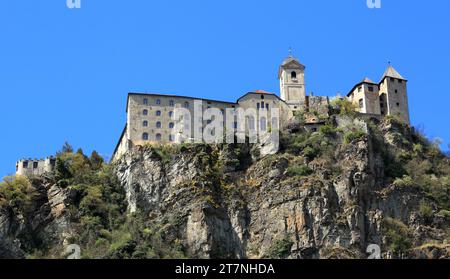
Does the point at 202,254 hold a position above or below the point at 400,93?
below

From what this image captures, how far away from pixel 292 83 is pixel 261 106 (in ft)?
20.5

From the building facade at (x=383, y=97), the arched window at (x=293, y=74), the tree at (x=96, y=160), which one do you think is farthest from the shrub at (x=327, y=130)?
the tree at (x=96, y=160)

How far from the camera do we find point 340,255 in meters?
77.0

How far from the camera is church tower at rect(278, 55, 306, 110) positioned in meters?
98.7

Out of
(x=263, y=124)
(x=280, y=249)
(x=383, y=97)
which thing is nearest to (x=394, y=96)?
(x=383, y=97)

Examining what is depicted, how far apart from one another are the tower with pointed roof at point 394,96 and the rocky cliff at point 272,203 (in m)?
6.82

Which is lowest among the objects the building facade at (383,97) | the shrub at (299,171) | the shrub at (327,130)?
the shrub at (299,171)

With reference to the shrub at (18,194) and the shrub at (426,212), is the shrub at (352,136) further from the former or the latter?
the shrub at (18,194)

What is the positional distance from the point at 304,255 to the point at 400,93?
1117 inches

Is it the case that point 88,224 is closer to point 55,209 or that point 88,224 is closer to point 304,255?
point 55,209

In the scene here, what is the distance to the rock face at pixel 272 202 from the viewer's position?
7903 centimetres

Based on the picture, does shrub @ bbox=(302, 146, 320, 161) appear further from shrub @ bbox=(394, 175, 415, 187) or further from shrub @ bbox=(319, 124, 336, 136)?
shrub @ bbox=(394, 175, 415, 187)
